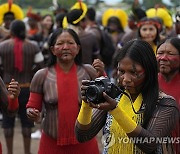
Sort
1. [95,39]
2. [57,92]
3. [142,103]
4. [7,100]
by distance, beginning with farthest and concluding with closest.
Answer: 1. [95,39]
2. [57,92]
3. [7,100]
4. [142,103]

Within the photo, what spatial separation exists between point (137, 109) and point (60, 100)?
1650 millimetres

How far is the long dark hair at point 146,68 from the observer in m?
3.16

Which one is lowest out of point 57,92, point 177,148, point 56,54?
point 177,148

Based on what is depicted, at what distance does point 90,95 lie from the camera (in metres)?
2.90

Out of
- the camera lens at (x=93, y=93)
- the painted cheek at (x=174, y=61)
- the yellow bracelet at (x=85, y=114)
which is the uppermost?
the camera lens at (x=93, y=93)

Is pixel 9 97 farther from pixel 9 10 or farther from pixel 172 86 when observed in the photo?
pixel 9 10

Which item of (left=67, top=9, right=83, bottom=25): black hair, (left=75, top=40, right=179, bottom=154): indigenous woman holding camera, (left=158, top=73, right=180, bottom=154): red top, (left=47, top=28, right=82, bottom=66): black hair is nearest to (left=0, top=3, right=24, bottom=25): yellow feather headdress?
(left=67, top=9, right=83, bottom=25): black hair

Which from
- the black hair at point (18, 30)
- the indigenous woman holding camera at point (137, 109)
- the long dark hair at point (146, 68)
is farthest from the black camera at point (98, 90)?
the black hair at point (18, 30)

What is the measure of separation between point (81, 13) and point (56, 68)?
116 inches

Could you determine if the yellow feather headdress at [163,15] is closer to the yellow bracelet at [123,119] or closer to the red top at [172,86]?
the red top at [172,86]

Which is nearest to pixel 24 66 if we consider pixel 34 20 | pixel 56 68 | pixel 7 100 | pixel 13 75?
pixel 13 75

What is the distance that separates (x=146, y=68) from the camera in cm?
318

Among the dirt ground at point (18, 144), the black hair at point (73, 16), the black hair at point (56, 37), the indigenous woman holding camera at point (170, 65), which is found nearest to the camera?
the indigenous woman holding camera at point (170, 65)

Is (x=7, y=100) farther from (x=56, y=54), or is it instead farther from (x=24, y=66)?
(x=24, y=66)
